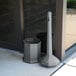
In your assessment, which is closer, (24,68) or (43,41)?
(24,68)

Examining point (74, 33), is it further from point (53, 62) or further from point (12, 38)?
point (12, 38)

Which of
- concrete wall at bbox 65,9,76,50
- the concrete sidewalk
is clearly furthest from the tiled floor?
concrete wall at bbox 65,9,76,50

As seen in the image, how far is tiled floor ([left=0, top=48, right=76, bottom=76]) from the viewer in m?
3.30

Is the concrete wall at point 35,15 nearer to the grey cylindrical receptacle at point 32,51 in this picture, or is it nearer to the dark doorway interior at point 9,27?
the dark doorway interior at point 9,27

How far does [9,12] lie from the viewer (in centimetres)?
411

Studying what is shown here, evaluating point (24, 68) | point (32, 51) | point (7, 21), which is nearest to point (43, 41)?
point (32, 51)

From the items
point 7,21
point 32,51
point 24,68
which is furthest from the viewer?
point 7,21

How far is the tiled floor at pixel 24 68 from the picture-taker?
3.30m

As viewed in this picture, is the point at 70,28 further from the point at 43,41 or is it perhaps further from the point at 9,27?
the point at 9,27

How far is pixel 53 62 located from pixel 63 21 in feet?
2.27

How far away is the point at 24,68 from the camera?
11.4ft

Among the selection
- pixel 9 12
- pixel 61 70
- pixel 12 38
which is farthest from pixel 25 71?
pixel 9 12

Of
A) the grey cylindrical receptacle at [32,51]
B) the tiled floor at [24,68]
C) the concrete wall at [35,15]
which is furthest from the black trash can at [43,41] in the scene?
the tiled floor at [24,68]

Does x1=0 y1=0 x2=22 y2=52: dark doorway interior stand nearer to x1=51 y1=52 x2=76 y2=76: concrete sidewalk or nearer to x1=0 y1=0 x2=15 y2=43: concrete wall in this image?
x1=0 y1=0 x2=15 y2=43: concrete wall
